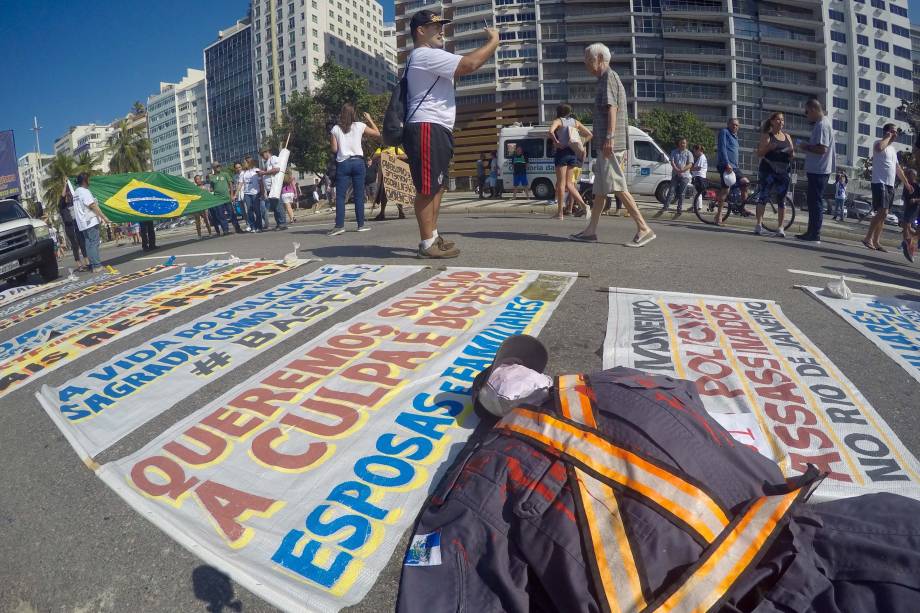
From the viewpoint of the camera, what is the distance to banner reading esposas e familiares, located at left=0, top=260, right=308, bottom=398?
9.96 feet

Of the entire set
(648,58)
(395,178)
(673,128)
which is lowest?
(395,178)

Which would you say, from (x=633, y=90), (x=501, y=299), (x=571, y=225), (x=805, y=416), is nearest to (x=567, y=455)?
(x=805, y=416)

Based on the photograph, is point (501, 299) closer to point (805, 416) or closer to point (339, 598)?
point (805, 416)

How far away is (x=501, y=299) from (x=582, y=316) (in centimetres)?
56

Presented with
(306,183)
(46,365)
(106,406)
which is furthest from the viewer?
(306,183)

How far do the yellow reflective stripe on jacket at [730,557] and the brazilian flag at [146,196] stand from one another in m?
10.3

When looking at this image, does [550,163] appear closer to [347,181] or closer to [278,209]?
[278,209]

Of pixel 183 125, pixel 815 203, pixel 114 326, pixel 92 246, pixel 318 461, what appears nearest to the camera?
pixel 318 461

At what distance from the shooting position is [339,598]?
133cm

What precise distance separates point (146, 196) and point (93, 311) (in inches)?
252

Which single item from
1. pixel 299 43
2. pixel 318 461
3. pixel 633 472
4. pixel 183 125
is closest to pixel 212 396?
pixel 318 461

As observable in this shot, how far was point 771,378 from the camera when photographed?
2410 millimetres

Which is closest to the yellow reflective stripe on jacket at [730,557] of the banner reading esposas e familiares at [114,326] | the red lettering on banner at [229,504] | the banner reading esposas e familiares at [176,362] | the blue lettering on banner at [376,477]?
the blue lettering on banner at [376,477]

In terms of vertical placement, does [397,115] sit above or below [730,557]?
above
